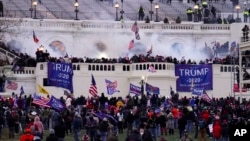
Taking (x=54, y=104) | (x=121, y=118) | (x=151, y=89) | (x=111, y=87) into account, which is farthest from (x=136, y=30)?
(x=54, y=104)

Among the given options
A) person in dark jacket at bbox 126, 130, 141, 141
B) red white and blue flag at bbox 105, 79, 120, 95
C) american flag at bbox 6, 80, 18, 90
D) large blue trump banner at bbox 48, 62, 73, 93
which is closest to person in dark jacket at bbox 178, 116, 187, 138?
person in dark jacket at bbox 126, 130, 141, 141

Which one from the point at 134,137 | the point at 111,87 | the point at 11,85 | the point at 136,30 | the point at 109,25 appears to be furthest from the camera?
the point at 109,25

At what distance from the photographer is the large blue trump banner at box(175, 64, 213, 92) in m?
66.0

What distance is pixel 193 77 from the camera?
65938mm

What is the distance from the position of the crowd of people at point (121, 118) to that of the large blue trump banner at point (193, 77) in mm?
9589

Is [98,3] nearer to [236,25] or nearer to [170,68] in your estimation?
[236,25]

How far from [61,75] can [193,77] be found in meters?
10.2

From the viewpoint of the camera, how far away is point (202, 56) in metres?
80.6

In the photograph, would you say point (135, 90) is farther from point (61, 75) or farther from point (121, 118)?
point (121, 118)

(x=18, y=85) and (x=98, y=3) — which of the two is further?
(x=98, y=3)

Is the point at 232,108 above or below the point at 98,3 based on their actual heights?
below

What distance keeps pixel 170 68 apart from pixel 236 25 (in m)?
16.7

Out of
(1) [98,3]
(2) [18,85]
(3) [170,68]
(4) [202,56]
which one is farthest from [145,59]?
(1) [98,3]

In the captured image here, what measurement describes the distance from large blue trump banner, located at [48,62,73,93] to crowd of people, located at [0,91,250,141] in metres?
4.06
